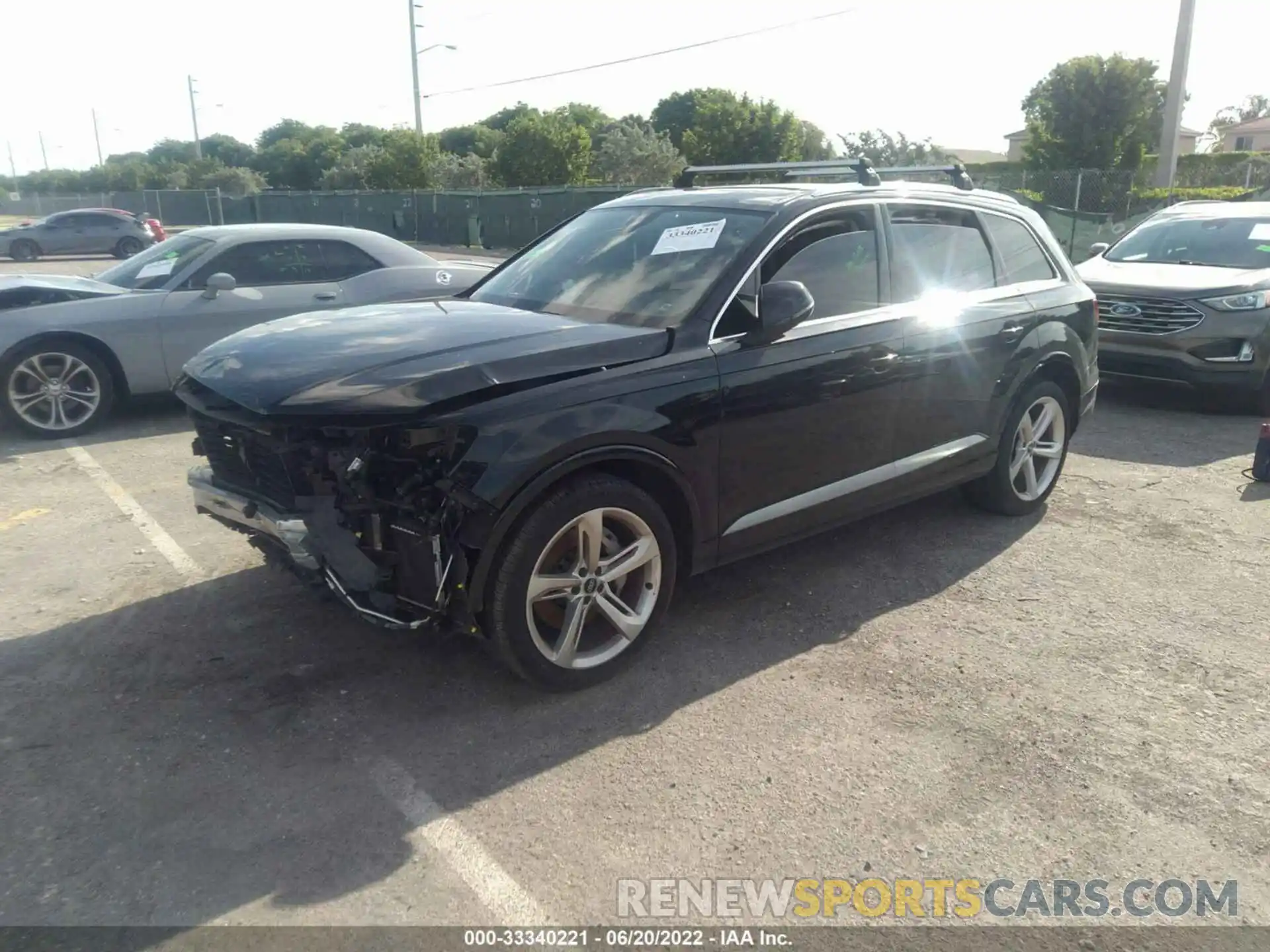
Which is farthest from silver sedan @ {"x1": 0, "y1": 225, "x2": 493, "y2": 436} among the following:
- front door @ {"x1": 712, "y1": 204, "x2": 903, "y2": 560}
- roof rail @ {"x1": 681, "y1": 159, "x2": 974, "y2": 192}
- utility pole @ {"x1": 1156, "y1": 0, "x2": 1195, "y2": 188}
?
utility pole @ {"x1": 1156, "y1": 0, "x2": 1195, "y2": 188}

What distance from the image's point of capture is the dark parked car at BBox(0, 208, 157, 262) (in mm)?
28703

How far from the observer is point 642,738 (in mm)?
3518

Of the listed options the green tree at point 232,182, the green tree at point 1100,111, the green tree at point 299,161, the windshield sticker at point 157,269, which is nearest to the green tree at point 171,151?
the green tree at point 299,161

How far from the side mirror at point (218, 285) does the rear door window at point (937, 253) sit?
17.3ft

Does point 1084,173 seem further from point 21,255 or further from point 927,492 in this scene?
point 21,255

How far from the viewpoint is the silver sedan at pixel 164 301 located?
7.39 metres

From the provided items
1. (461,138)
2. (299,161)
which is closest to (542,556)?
(299,161)

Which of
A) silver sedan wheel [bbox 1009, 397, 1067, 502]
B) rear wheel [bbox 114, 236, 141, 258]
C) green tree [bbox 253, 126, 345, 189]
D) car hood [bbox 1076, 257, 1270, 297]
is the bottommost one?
silver sedan wheel [bbox 1009, 397, 1067, 502]

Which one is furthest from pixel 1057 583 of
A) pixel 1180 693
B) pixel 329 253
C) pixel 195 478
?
pixel 329 253

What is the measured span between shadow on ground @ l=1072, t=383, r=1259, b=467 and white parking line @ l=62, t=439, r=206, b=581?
515 cm

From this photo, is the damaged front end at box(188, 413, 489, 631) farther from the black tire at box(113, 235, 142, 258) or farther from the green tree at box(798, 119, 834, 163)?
the green tree at box(798, 119, 834, 163)

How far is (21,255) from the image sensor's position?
2898cm

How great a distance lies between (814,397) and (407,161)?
4610cm

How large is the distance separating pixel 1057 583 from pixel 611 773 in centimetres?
273
